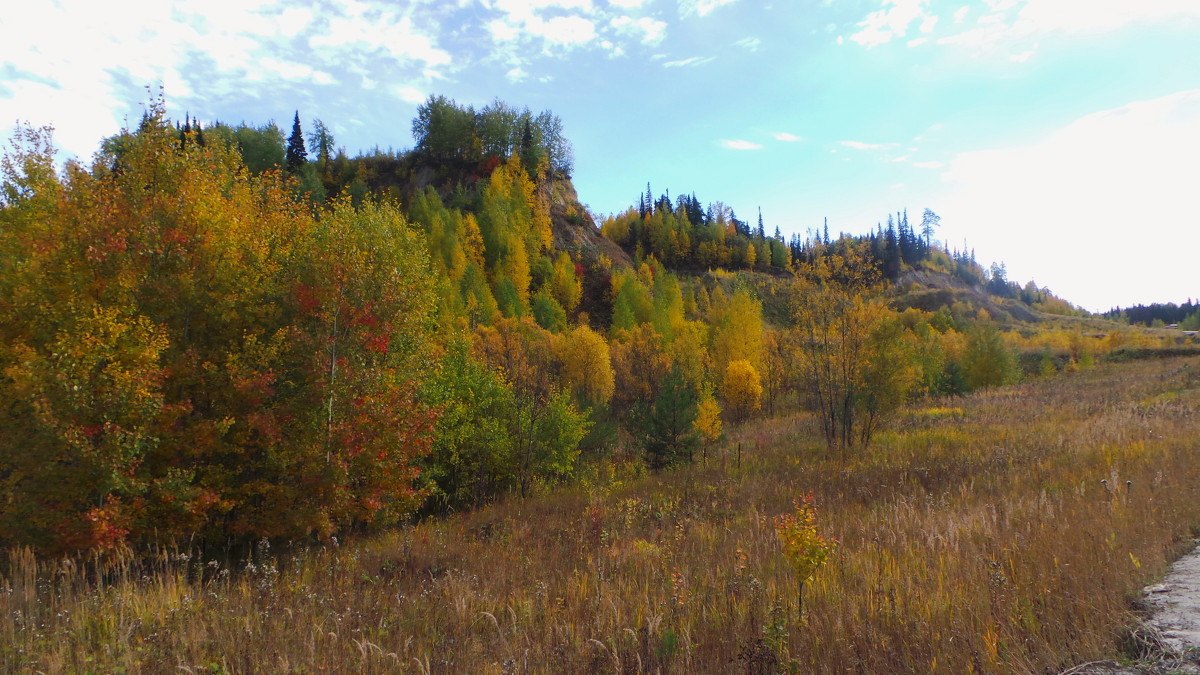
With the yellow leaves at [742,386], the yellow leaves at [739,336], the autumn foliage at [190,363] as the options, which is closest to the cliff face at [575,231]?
the yellow leaves at [739,336]


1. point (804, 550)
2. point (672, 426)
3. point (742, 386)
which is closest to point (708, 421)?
point (672, 426)

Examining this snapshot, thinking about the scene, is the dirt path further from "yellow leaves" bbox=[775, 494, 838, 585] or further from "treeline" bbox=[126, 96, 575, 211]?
"treeline" bbox=[126, 96, 575, 211]

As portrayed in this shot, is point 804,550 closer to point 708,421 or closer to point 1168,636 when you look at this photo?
point 1168,636

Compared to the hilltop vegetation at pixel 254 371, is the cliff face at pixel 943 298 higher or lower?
higher

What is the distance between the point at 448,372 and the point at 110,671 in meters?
13.7

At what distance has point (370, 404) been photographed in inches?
452

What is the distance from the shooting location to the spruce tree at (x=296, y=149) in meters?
82.4

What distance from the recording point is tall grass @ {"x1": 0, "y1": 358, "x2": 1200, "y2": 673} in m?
4.00

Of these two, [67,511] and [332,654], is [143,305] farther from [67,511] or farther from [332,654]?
[332,654]

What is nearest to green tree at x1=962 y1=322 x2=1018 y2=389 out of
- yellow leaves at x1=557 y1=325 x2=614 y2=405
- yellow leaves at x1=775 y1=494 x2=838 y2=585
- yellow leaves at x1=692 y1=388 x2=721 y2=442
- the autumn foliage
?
yellow leaves at x1=692 y1=388 x2=721 y2=442

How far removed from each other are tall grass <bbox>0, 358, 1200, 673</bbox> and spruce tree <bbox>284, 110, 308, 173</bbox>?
8896 cm

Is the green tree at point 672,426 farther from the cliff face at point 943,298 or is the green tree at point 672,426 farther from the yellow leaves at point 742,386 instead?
the cliff face at point 943,298

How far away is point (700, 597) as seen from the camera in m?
5.47

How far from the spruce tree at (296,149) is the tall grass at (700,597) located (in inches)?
3502
